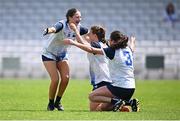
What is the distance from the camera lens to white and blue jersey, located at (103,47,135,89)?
14.8 metres

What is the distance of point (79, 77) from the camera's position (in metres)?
32.0

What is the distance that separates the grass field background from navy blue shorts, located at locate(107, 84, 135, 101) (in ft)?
1.46

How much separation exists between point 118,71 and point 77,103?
381cm

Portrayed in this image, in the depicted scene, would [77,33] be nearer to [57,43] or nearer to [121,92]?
[57,43]

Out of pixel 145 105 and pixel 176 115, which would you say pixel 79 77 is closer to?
pixel 145 105

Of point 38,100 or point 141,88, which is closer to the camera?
point 38,100

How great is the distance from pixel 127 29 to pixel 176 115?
2326cm

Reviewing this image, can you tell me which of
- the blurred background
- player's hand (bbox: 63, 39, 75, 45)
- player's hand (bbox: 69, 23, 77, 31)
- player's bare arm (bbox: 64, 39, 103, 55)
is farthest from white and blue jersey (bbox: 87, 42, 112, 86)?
the blurred background

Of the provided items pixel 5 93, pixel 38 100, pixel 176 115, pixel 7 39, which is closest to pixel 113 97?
pixel 176 115

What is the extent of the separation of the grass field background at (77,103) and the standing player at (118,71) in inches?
19.4

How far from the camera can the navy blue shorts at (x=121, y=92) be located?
14.9 metres

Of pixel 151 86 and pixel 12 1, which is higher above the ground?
pixel 12 1

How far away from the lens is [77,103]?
18.5 metres

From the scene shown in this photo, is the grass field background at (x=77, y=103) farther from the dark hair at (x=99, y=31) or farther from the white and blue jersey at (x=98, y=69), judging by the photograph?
the dark hair at (x=99, y=31)
